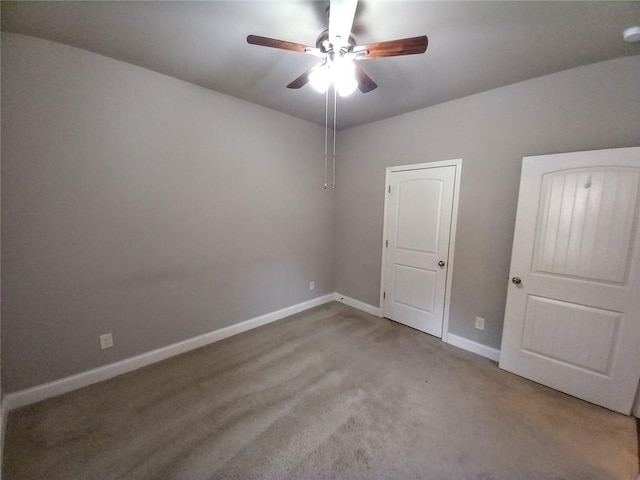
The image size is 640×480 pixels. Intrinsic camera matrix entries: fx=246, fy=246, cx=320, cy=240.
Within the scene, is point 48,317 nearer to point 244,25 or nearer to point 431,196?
point 244,25

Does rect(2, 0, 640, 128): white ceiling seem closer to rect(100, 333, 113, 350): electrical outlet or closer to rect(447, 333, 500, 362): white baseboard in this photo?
rect(100, 333, 113, 350): electrical outlet

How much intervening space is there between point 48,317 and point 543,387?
13.0ft

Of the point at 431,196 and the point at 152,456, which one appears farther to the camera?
the point at 431,196

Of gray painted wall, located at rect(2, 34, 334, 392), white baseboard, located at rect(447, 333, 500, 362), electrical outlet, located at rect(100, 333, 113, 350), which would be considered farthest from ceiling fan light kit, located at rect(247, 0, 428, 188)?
white baseboard, located at rect(447, 333, 500, 362)

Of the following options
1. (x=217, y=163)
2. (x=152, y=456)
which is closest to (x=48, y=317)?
(x=152, y=456)

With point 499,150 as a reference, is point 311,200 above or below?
below

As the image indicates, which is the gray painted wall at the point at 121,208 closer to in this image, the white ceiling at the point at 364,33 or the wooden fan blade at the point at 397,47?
the white ceiling at the point at 364,33

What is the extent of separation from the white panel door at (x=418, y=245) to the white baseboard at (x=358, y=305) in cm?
15

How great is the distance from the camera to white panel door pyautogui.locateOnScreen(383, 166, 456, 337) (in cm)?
272

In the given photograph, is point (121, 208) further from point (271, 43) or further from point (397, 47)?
point (397, 47)

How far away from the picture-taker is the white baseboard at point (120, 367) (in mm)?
1777

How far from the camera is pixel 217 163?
2.54 m

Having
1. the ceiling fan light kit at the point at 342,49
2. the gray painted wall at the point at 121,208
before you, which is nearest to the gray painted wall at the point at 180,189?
the gray painted wall at the point at 121,208

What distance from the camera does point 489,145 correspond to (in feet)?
7.75
